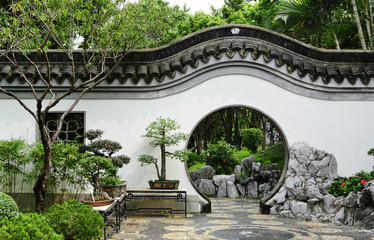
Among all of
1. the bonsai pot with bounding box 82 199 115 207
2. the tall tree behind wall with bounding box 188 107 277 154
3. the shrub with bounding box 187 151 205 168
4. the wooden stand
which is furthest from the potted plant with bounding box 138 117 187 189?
the tall tree behind wall with bounding box 188 107 277 154

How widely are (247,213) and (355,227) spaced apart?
2.75 m

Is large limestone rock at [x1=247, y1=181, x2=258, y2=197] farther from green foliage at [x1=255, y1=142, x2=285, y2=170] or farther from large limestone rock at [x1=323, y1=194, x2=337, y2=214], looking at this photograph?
large limestone rock at [x1=323, y1=194, x2=337, y2=214]

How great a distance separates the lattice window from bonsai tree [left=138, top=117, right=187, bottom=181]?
5.15 feet

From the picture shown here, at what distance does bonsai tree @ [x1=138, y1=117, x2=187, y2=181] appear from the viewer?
8.45 m

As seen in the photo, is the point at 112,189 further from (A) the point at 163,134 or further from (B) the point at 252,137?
(B) the point at 252,137

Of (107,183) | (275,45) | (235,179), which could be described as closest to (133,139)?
(107,183)

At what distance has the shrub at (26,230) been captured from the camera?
383 cm

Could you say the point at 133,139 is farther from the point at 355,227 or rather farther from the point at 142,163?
the point at 355,227

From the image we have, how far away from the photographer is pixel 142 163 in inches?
336

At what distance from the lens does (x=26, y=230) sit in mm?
3982

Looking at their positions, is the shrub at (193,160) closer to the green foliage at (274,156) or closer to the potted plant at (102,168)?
the green foliage at (274,156)

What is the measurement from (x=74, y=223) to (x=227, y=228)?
3461 mm

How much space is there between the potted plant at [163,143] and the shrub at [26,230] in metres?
4.12

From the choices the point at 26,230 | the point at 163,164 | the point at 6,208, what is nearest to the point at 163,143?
the point at 163,164
